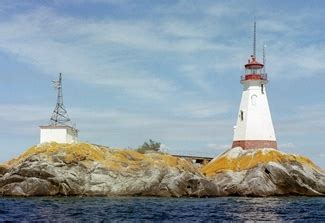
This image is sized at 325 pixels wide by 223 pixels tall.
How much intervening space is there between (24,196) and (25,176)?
8.45ft

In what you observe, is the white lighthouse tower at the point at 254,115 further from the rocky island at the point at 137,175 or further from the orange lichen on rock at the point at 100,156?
the orange lichen on rock at the point at 100,156

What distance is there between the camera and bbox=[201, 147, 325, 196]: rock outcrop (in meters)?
67.2

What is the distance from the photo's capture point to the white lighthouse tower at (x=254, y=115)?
77125 millimetres

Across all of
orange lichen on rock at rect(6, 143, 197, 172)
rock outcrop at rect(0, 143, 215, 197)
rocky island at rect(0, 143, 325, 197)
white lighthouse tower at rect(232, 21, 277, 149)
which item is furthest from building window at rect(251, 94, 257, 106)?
rock outcrop at rect(0, 143, 215, 197)

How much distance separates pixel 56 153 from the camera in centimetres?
6306

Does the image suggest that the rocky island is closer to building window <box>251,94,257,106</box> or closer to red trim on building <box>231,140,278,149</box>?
red trim on building <box>231,140,278,149</box>

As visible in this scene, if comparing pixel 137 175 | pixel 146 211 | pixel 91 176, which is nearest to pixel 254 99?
pixel 137 175

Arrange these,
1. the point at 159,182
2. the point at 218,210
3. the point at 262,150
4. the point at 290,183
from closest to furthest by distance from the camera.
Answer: the point at 218,210 < the point at 159,182 < the point at 290,183 < the point at 262,150

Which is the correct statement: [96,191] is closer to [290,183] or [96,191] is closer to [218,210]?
[218,210]

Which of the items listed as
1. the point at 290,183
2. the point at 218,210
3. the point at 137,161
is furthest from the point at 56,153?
the point at 290,183

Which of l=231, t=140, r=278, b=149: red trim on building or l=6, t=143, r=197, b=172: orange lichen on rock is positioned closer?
l=6, t=143, r=197, b=172: orange lichen on rock

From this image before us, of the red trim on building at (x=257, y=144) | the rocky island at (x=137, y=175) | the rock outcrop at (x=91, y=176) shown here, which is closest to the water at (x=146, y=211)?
the rock outcrop at (x=91, y=176)

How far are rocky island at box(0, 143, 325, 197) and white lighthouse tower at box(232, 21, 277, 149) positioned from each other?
413 cm

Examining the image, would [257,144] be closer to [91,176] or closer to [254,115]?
[254,115]
